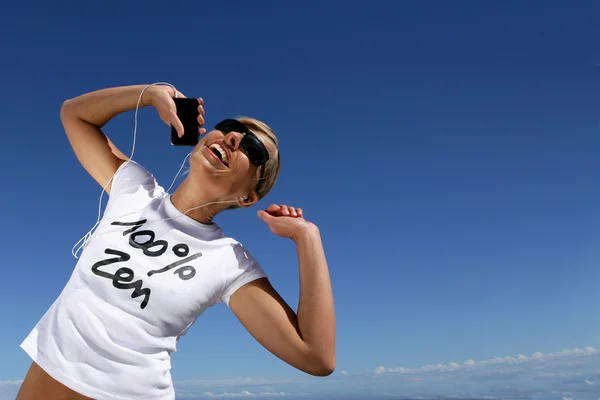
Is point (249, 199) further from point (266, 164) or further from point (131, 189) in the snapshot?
point (131, 189)

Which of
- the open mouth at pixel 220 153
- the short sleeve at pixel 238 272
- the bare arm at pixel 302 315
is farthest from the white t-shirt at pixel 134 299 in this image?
the open mouth at pixel 220 153

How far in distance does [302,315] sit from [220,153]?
141cm

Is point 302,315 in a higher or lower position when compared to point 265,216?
lower

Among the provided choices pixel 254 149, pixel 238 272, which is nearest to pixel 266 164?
pixel 254 149

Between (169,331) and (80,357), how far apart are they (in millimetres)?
570

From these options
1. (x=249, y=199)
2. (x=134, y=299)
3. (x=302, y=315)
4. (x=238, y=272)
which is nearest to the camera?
(x=134, y=299)

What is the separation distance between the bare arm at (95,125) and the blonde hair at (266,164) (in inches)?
27.5

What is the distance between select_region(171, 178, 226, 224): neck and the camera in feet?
12.7

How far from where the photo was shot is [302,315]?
11.3ft

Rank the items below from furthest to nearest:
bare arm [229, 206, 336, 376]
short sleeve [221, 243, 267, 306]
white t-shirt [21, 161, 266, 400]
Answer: short sleeve [221, 243, 267, 306]
bare arm [229, 206, 336, 376]
white t-shirt [21, 161, 266, 400]

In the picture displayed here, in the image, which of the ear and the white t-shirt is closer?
the white t-shirt

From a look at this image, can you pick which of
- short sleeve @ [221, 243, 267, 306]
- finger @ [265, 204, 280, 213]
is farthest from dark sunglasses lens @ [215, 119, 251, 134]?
short sleeve @ [221, 243, 267, 306]

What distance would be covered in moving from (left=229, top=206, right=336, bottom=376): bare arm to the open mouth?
2.71 ft

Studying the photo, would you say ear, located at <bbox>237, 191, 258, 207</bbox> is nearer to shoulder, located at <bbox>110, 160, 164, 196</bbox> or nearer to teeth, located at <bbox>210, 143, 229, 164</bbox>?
teeth, located at <bbox>210, 143, 229, 164</bbox>
